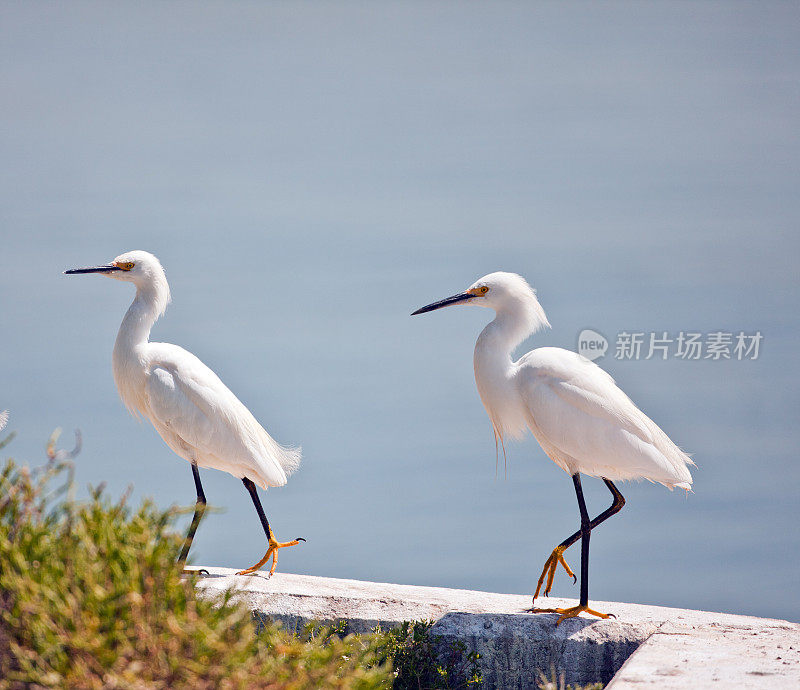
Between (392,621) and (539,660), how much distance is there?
3.36 ft

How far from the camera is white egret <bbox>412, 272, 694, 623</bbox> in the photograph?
6.32m

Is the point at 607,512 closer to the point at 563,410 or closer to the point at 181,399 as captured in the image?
the point at 563,410

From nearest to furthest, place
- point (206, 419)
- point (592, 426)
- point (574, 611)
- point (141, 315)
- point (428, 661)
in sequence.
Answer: point (428, 661) → point (574, 611) → point (592, 426) → point (206, 419) → point (141, 315)

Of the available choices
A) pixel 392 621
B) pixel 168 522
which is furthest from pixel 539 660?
pixel 168 522

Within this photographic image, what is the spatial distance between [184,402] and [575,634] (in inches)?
135

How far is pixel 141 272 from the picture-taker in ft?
25.1

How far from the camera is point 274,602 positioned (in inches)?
250

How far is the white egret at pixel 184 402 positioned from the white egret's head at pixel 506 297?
2028mm

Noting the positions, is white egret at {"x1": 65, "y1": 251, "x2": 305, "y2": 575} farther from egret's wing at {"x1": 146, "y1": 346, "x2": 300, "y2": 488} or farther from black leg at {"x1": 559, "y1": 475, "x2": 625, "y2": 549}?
black leg at {"x1": 559, "y1": 475, "x2": 625, "y2": 549}

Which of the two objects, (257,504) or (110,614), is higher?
(257,504)

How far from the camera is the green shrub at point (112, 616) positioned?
3379 mm

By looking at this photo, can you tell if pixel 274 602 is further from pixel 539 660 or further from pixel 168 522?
pixel 168 522

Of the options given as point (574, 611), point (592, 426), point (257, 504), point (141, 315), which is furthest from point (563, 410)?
point (141, 315)

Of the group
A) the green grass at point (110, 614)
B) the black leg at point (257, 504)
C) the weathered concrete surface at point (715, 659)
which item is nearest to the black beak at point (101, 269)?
the black leg at point (257, 504)
